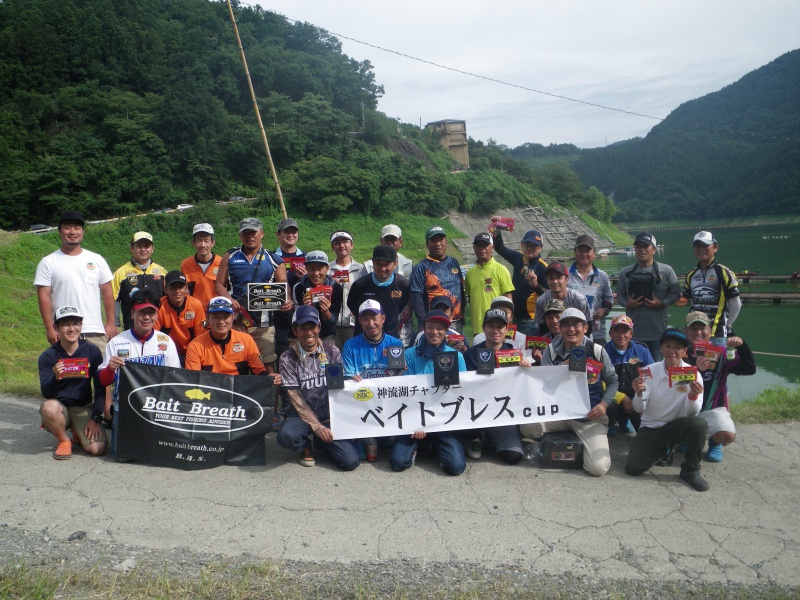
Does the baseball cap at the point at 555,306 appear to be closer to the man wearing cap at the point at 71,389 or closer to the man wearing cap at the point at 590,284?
the man wearing cap at the point at 590,284

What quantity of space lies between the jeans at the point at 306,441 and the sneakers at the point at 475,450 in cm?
116

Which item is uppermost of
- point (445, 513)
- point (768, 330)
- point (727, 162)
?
point (727, 162)

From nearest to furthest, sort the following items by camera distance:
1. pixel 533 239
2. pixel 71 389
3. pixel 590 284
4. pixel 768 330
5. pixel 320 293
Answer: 1. pixel 71 389
2. pixel 320 293
3. pixel 590 284
4. pixel 533 239
5. pixel 768 330

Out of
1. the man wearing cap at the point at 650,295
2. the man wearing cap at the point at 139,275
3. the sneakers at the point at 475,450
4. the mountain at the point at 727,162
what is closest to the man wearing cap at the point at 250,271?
the man wearing cap at the point at 139,275

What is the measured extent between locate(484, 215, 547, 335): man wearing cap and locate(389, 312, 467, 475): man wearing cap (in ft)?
5.83

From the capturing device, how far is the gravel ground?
13.0 feet

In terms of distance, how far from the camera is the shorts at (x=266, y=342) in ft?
24.5

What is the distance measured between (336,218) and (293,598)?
53789 millimetres

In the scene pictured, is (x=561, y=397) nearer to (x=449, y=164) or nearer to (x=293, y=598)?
(x=293, y=598)

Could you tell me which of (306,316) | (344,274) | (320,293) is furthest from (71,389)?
(344,274)

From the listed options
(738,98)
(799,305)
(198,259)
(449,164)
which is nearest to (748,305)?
(799,305)

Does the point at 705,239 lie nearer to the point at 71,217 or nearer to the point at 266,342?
the point at 266,342

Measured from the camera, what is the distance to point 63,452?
6.18 m

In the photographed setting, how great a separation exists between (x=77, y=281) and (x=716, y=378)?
6.76 meters
